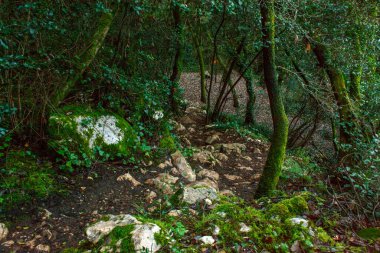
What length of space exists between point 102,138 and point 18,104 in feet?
4.42

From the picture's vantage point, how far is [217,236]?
9.34 ft

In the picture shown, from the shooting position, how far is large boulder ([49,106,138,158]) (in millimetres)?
4664

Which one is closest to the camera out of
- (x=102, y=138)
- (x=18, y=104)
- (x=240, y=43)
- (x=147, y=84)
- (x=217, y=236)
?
(x=217, y=236)

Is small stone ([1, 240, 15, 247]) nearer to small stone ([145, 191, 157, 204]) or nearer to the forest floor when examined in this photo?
the forest floor

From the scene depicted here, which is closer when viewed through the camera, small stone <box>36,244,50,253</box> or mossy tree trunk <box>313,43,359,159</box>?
small stone <box>36,244,50,253</box>

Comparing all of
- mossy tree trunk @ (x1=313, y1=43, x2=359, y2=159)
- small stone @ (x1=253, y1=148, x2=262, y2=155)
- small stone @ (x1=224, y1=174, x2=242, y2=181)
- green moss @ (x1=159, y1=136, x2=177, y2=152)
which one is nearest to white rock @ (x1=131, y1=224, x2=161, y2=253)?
green moss @ (x1=159, y1=136, x2=177, y2=152)

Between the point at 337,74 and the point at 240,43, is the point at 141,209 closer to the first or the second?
the point at 337,74

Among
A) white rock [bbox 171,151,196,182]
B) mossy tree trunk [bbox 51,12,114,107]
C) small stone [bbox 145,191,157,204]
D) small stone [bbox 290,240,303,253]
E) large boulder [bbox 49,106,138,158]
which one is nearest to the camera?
small stone [bbox 290,240,303,253]

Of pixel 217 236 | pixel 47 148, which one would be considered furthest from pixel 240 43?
pixel 217 236

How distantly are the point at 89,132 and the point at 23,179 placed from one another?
1.24 metres

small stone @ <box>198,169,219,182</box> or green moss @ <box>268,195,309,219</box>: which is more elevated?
green moss @ <box>268,195,309,219</box>

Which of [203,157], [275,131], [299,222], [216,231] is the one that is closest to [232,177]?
[203,157]

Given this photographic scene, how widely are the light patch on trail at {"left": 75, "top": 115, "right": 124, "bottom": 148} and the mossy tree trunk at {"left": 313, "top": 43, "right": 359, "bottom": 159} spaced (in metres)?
4.42

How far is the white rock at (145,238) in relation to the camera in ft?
8.21
